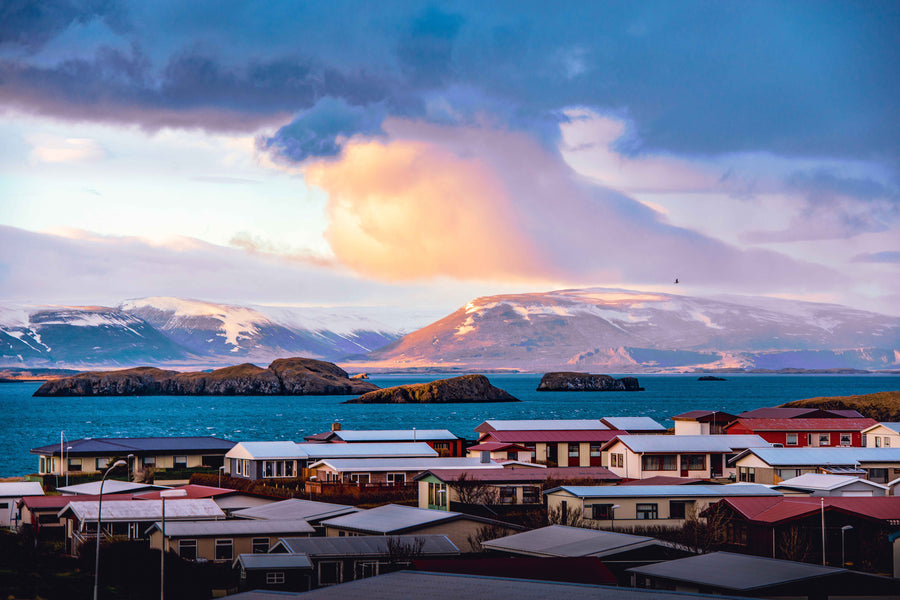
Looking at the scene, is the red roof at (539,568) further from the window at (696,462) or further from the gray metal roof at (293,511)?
the window at (696,462)

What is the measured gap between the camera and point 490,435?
3017 inches

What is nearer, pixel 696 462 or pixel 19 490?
pixel 19 490

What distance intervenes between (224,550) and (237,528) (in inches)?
44.0

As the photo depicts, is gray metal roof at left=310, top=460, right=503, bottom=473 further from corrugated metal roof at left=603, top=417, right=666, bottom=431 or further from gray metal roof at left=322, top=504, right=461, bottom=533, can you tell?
corrugated metal roof at left=603, top=417, right=666, bottom=431

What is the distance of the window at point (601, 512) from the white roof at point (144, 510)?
14.0 meters

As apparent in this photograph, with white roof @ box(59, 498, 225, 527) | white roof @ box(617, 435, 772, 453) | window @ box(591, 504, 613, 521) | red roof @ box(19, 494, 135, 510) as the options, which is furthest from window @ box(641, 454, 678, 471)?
red roof @ box(19, 494, 135, 510)

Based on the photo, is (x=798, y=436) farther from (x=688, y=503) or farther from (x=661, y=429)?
(x=688, y=503)

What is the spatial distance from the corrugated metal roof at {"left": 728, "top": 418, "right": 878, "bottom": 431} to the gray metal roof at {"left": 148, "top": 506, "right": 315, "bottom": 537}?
41821 millimetres

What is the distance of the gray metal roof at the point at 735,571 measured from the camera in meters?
24.5

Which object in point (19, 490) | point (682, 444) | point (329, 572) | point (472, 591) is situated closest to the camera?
point (472, 591)

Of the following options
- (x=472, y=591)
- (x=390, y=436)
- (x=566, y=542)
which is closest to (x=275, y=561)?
(x=566, y=542)

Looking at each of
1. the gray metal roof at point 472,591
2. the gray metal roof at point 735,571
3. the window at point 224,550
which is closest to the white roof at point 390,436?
the window at point 224,550

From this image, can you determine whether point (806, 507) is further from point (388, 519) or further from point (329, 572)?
point (329, 572)

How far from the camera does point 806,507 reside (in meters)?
38.6
